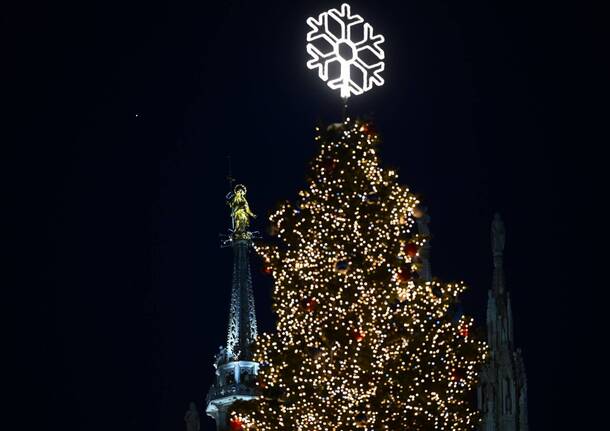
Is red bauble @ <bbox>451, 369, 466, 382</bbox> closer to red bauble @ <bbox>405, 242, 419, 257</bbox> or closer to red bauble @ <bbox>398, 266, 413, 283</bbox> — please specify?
red bauble @ <bbox>398, 266, 413, 283</bbox>

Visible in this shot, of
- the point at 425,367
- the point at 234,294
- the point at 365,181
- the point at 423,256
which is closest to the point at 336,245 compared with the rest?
the point at 365,181

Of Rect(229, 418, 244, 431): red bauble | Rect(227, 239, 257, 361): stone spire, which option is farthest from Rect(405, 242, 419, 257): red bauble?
Rect(227, 239, 257, 361): stone spire

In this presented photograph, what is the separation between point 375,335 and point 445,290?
4.73 feet

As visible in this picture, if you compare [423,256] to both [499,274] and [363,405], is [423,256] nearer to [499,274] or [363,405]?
[499,274]

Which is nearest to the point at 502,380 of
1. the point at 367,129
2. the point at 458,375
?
the point at 458,375

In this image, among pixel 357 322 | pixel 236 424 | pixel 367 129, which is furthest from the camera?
pixel 236 424

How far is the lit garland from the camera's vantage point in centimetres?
2125

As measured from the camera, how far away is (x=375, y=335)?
21.4m

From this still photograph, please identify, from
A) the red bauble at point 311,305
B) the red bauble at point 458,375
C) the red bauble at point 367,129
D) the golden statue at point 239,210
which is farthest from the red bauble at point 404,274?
the golden statue at point 239,210

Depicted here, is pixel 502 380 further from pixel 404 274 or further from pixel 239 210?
pixel 239 210

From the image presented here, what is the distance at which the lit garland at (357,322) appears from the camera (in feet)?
69.7

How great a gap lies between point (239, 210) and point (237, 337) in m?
6.44

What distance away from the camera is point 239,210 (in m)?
39.4

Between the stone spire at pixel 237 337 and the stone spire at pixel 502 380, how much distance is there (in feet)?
51.9
